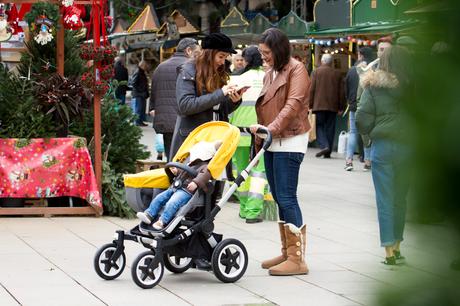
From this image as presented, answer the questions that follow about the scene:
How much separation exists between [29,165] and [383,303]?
880 cm

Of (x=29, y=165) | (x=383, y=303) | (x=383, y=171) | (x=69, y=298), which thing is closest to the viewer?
(x=383, y=303)

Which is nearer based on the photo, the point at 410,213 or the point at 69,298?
the point at 410,213

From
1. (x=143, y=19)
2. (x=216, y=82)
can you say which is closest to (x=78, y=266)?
(x=216, y=82)

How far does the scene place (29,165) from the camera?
9.91m

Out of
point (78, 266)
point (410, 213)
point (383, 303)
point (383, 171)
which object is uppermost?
point (410, 213)

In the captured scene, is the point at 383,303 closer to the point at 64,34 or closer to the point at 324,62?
the point at 64,34

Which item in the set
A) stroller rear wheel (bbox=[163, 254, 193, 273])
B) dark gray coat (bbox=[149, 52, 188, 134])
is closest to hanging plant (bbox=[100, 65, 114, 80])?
dark gray coat (bbox=[149, 52, 188, 134])

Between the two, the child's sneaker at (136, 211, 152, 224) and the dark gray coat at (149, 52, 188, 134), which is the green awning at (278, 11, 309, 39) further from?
the child's sneaker at (136, 211, 152, 224)

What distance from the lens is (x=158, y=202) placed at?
6738 millimetres

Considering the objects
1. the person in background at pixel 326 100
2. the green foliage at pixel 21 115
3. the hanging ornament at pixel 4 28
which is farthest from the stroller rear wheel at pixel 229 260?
the person in background at pixel 326 100

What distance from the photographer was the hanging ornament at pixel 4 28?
10.8m

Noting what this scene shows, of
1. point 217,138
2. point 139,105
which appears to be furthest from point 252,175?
point 139,105

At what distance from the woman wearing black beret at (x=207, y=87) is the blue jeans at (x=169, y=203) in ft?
2.96

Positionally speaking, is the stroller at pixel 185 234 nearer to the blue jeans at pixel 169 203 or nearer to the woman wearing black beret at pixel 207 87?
the blue jeans at pixel 169 203
